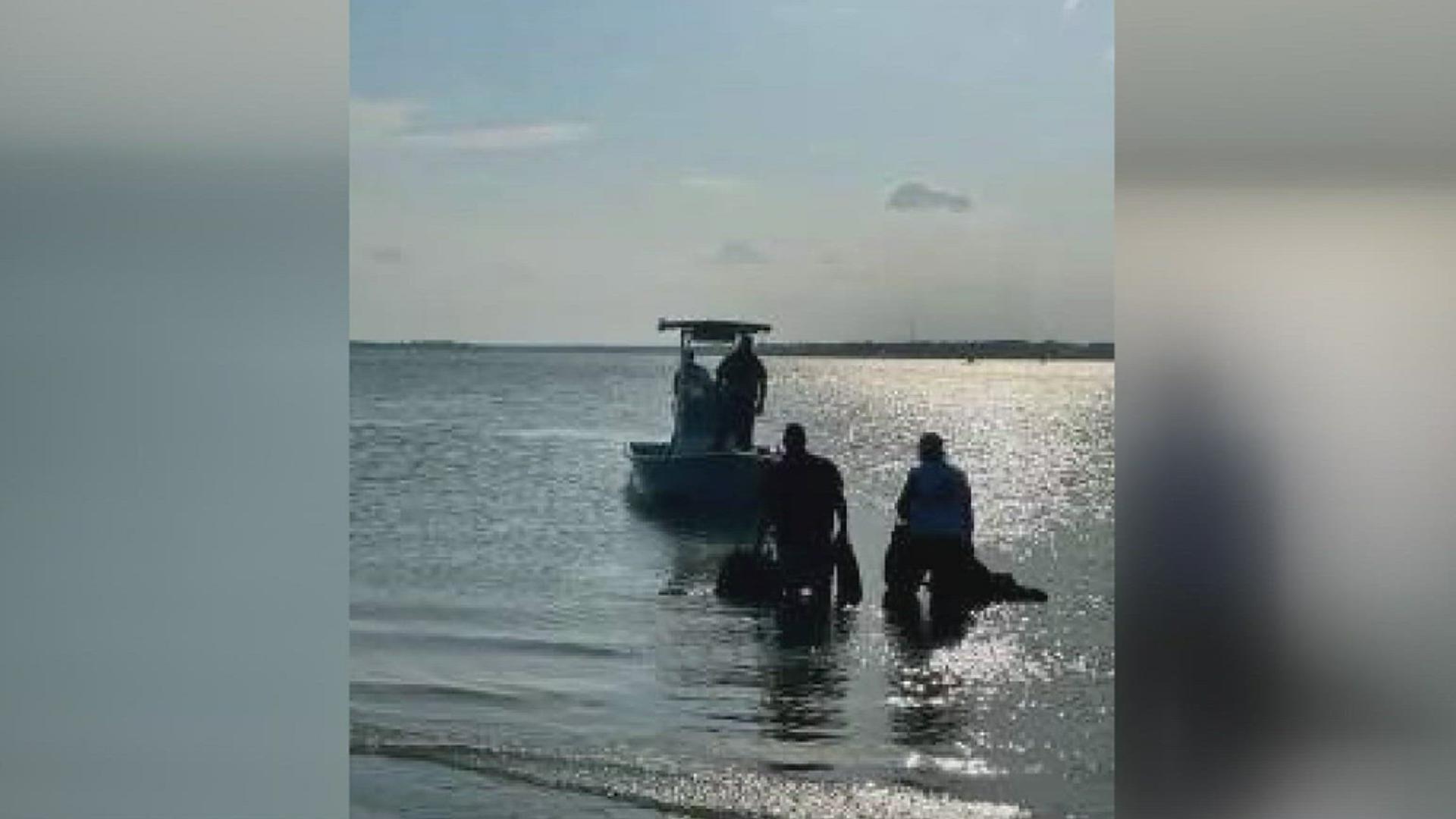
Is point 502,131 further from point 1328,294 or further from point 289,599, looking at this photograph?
point 1328,294

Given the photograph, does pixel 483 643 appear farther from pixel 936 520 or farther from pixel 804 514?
pixel 936 520

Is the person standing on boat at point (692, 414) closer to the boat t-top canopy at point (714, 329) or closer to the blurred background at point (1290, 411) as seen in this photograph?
the boat t-top canopy at point (714, 329)

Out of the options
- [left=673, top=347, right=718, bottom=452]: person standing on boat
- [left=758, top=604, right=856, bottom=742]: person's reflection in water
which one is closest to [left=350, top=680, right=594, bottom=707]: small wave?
[left=758, top=604, right=856, bottom=742]: person's reflection in water

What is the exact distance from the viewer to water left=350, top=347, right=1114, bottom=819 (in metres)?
3.13

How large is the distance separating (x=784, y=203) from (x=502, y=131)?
0.49 meters

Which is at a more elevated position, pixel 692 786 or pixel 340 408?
pixel 340 408

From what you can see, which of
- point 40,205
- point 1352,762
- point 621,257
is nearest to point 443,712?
point 621,257

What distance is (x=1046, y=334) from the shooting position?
10.3 feet

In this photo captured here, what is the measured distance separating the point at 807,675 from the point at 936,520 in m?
0.32

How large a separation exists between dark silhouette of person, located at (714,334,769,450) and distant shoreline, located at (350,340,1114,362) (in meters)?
0.03

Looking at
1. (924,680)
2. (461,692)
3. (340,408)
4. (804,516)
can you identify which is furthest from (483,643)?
(924,680)

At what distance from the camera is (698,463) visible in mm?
3248

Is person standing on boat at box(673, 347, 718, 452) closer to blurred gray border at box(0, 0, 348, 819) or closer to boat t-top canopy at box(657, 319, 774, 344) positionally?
boat t-top canopy at box(657, 319, 774, 344)

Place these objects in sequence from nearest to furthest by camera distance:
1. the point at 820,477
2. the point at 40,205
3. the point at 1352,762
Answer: the point at 1352,762, the point at 820,477, the point at 40,205
